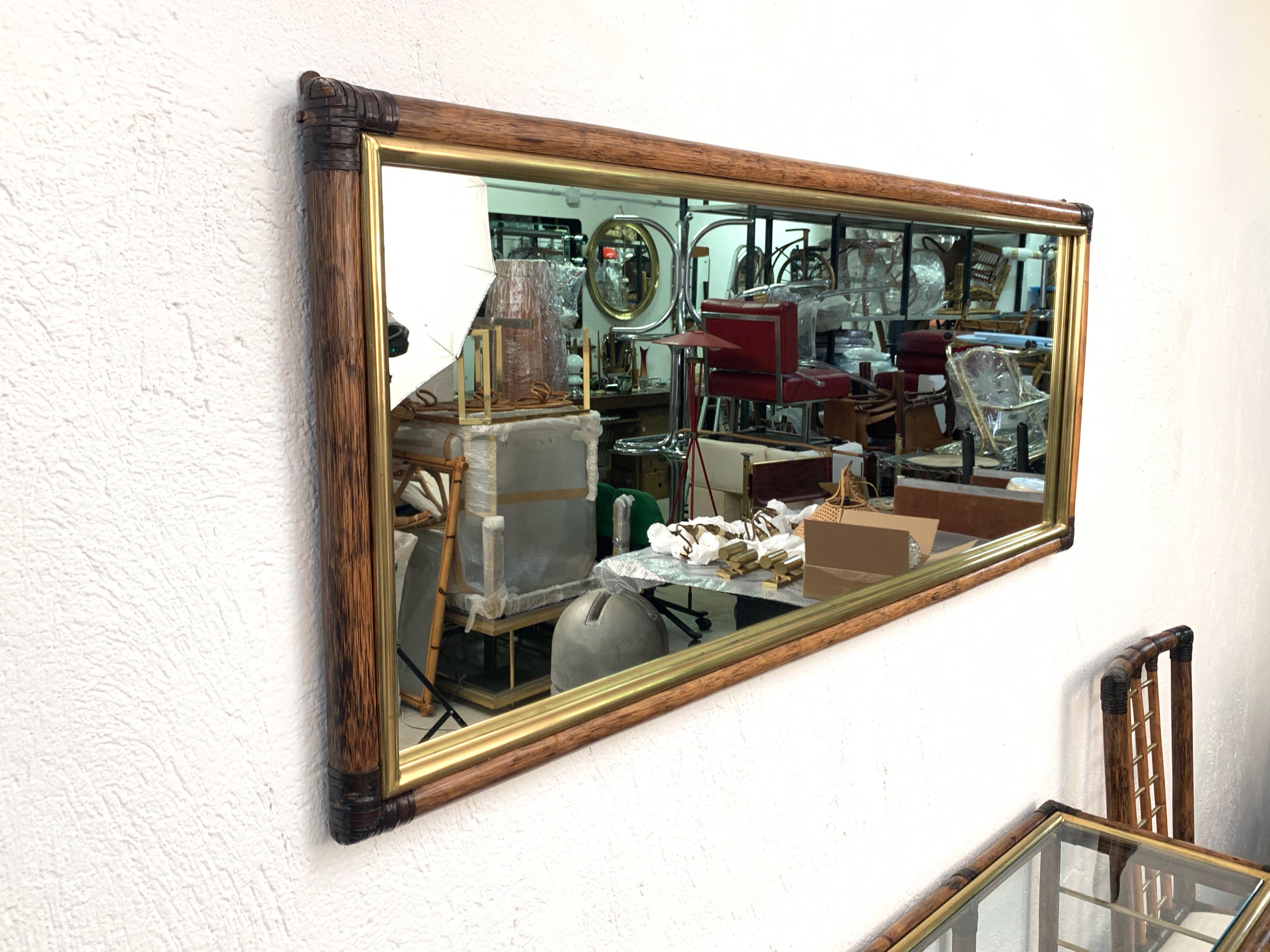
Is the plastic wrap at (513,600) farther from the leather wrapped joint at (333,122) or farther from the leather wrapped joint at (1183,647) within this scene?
the leather wrapped joint at (1183,647)

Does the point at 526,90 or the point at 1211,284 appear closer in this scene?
the point at 526,90

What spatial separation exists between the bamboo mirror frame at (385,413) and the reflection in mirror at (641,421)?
0.07ft

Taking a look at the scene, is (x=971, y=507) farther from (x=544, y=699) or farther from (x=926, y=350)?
(x=544, y=699)

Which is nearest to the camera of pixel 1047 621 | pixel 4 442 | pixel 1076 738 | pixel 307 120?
pixel 4 442

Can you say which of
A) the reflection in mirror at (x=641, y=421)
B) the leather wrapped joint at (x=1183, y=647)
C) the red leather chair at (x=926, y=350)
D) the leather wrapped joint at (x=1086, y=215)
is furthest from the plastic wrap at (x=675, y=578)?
the leather wrapped joint at (x=1183, y=647)

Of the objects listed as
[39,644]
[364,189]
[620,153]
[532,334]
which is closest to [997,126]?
[620,153]

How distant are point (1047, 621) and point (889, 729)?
0.59 metres

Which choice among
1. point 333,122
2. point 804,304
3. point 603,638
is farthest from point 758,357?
point 333,122

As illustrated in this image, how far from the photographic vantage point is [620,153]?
1015 mm

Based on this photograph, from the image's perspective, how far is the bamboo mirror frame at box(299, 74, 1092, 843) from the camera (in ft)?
2.60

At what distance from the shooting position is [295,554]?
0.83 metres

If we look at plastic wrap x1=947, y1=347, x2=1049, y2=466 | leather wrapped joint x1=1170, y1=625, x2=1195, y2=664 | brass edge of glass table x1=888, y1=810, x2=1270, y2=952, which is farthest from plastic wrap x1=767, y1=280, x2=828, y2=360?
leather wrapped joint x1=1170, y1=625, x2=1195, y2=664

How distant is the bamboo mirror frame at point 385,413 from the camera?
0.79m

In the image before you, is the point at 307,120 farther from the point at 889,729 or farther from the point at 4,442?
the point at 889,729
